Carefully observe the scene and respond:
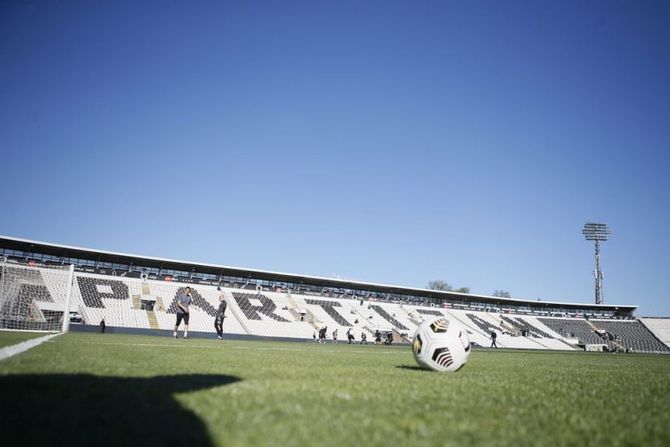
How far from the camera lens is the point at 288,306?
55.0m

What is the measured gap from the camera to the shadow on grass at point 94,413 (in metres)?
2.33

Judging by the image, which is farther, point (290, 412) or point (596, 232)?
point (596, 232)

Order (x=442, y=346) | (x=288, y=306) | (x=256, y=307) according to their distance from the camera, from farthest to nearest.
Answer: (x=288, y=306)
(x=256, y=307)
(x=442, y=346)

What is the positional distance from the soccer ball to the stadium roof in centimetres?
4733

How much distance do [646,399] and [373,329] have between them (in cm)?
5044

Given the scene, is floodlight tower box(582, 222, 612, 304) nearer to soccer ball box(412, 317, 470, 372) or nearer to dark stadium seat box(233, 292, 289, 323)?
dark stadium seat box(233, 292, 289, 323)

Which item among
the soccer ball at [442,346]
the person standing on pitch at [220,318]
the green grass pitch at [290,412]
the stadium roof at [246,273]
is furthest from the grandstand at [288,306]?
the green grass pitch at [290,412]

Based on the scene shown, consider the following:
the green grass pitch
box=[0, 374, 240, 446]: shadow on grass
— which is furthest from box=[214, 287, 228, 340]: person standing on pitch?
box=[0, 374, 240, 446]: shadow on grass

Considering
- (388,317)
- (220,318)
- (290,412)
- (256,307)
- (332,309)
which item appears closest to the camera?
(290,412)

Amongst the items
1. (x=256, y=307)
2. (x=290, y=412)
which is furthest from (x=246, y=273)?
(x=290, y=412)

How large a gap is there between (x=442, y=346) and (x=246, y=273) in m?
52.6

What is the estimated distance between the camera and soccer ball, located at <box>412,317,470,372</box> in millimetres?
7320

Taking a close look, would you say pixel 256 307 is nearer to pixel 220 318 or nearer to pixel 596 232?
pixel 220 318

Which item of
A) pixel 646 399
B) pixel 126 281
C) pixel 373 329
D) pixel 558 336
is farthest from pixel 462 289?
pixel 646 399
